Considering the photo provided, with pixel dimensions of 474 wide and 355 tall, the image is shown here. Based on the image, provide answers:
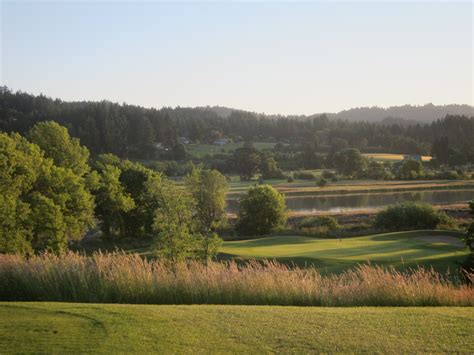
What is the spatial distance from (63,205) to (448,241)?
25620 mm

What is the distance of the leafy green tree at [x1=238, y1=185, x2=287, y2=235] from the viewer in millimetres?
44594

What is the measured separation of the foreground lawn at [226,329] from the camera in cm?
657

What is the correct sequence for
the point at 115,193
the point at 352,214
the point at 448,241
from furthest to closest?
the point at 352,214
the point at 115,193
the point at 448,241

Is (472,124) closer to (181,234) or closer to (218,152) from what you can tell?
(218,152)

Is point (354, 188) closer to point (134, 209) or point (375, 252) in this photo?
point (134, 209)

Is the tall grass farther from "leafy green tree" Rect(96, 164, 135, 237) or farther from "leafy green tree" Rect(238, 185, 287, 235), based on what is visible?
"leafy green tree" Rect(238, 185, 287, 235)

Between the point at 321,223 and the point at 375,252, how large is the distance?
709 inches

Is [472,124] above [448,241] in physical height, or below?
above

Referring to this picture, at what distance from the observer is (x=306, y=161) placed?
119m

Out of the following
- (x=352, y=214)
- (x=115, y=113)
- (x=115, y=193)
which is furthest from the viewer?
(x=115, y=113)

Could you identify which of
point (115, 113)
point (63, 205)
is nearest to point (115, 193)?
point (63, 205)

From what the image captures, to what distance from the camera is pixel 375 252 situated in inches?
1059

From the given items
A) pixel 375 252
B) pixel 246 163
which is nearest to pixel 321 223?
pixel 375 252

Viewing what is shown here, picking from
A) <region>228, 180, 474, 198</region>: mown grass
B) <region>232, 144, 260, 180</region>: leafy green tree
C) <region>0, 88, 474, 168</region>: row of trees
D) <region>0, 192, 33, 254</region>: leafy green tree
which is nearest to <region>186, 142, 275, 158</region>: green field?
<region>0, 88, 474, 168</region>: row of trees
